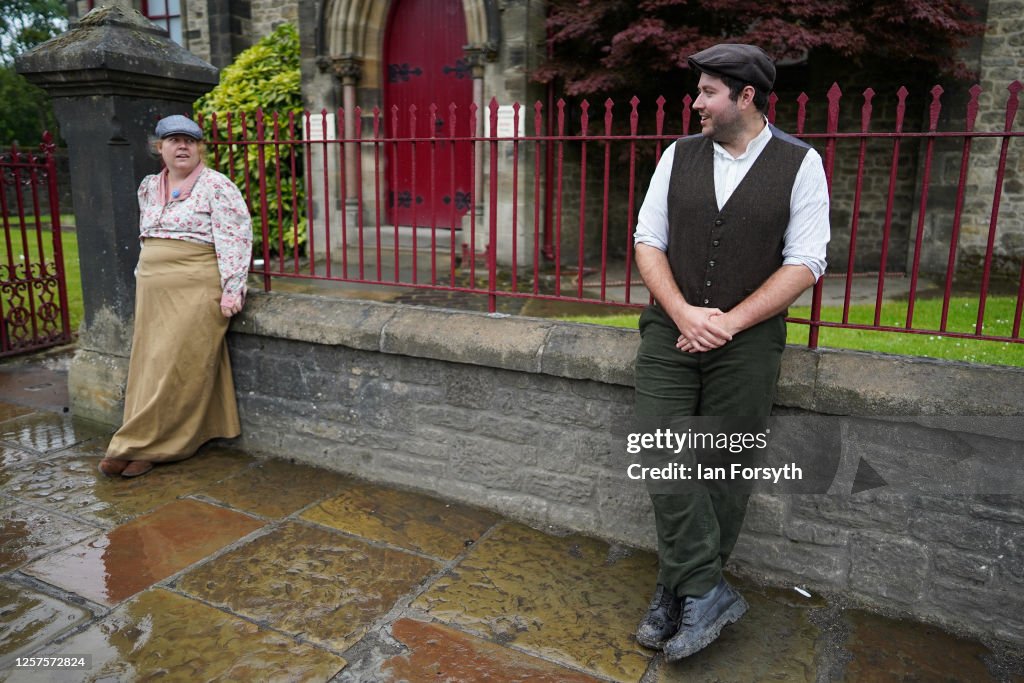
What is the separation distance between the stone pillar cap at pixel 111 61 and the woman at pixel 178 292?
0.48 m

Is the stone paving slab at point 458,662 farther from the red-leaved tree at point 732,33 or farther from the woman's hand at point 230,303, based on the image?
the red-leaved tree at point 732,33

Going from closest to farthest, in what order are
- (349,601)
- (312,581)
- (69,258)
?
(349,601)
(312,581)
(69,258)

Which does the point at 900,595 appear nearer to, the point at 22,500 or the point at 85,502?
the point at 85,502

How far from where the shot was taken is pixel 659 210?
9.02 feet

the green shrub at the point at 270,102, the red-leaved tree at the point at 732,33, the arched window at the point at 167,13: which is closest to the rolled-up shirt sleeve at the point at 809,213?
the red-leaved tree at the point at 732,33

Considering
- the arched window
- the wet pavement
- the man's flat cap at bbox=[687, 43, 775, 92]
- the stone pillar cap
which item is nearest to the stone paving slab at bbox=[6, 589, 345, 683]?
the wet pavement

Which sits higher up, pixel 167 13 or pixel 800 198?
pixel 167 13

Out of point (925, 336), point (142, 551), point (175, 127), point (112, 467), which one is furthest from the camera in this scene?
point (925, 336)

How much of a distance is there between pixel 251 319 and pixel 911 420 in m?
3.25

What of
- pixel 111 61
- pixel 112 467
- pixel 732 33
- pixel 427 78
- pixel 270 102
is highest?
pixel 732 33

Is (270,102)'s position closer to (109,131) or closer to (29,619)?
(109,131)

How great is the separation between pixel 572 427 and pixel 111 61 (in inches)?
123

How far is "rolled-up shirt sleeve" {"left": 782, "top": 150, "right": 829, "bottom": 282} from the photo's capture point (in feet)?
8.29

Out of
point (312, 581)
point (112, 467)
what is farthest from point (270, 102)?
point (312, 581)
